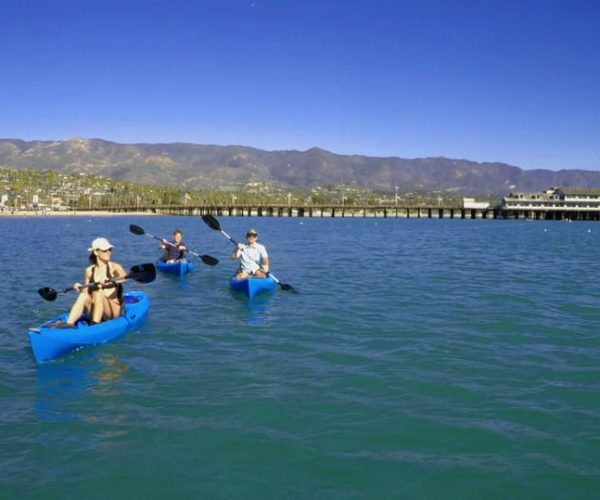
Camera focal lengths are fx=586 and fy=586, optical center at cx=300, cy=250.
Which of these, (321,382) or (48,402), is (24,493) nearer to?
(48,402)

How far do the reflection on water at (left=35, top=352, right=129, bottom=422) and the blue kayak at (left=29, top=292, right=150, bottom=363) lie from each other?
0.77ft

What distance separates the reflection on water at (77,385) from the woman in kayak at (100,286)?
1033mm

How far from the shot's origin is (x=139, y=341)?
42.1 ft

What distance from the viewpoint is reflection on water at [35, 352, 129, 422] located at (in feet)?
28.4

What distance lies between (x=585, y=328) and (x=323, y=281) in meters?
10.8

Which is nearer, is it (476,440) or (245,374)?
(476,440)

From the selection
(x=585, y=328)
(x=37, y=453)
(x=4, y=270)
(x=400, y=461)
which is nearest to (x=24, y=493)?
(x=37, y=453)

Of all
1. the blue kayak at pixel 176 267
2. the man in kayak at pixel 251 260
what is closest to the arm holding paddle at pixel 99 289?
the man in kayak at pixel 251 260

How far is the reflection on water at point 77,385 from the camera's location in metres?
8.66

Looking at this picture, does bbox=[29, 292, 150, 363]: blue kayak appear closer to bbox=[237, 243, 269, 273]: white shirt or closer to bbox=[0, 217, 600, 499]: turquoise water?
bbox=[0, 217, 600, 499]: turquoise water

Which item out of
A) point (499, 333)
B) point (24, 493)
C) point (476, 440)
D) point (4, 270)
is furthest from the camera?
point (4, 270)

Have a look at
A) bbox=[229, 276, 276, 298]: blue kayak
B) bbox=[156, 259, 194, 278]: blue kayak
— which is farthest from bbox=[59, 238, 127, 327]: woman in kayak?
bbox=[156, 259, 194, 278]: blue kayak

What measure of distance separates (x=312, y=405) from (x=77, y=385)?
4.05m

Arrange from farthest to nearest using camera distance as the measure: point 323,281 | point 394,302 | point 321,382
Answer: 1. point 323,281
2. point 394,302
3. point 321,382
